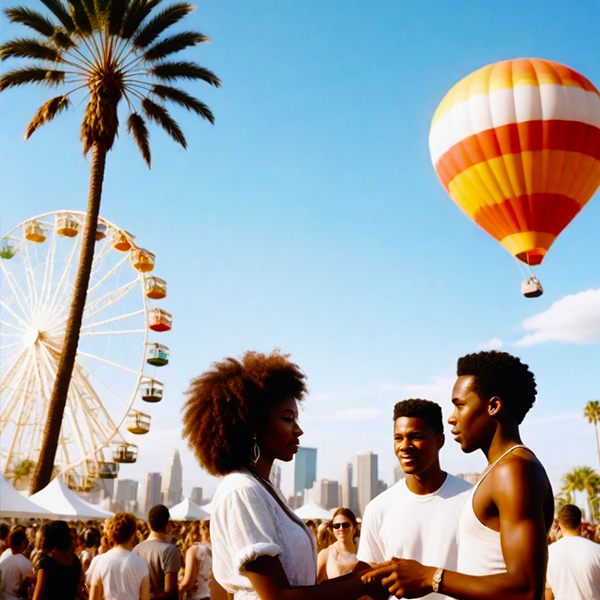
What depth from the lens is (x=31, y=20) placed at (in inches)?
682

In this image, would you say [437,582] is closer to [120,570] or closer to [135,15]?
[120,570]

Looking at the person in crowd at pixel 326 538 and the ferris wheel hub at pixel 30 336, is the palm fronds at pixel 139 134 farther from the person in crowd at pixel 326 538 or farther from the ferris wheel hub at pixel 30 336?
the person in crowd at pixel 326 538

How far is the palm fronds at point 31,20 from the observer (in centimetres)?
1719

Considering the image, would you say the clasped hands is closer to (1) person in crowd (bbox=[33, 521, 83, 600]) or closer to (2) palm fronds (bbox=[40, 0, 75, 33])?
(1) person in crowd (bbox=[33, 521, 83, 600])

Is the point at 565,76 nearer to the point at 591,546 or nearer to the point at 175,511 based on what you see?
the point at 591,546

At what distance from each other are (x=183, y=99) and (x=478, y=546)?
18.8 metres

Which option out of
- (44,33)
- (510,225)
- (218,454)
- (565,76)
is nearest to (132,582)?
(218,454)

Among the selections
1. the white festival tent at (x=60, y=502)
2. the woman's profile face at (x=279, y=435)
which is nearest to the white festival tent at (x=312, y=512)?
the white festival tent at (x=60, y=502)

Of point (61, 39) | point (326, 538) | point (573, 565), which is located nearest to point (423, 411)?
point (573, 565)

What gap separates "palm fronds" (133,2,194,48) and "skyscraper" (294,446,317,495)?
95973 millimetres

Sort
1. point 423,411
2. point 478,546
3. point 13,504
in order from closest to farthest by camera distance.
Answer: point 478,546, point 423,411, point 13,504

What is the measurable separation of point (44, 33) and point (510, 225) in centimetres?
1286

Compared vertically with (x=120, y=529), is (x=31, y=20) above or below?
above

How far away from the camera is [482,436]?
2.71m
